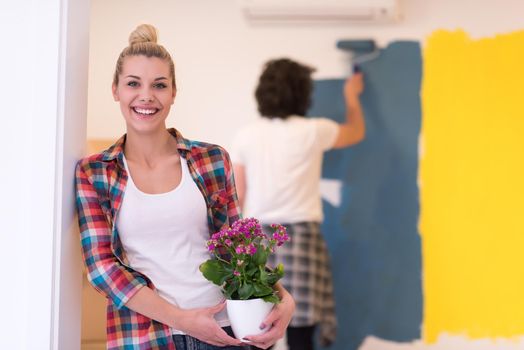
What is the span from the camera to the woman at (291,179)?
2459 millimetres

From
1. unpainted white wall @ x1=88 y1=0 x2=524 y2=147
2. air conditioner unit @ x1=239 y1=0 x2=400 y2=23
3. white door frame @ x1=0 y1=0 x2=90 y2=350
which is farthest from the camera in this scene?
unpainted white wall @ x1=88 y1=0 x2=524 y2=147

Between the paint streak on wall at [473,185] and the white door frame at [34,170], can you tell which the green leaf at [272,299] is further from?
the paint streak on wall at [473,185]

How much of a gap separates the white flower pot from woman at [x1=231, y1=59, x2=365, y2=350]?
1280 millimetres

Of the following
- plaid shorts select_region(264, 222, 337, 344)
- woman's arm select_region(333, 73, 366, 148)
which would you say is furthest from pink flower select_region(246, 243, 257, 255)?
woman's arm select_region(333, 73, 366, 148)

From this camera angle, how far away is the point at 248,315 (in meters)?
1.15

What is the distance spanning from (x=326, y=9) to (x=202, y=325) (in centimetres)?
197

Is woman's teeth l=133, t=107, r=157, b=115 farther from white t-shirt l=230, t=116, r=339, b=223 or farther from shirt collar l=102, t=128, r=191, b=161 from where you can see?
white t-shirt l=230, t=116, r=339, b=223

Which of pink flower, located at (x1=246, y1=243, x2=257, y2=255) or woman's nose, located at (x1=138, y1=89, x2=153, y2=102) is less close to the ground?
woman's nose, located at (x1=138, y1=89, x2=153, y2=102)

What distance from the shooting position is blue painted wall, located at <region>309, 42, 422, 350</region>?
9.50 ft

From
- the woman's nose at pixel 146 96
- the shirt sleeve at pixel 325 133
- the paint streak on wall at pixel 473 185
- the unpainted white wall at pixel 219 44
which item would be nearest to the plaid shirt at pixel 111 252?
the woman's nose at pixel 146 96

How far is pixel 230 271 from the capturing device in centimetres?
116

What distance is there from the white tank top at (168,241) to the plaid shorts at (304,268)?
3.99 feet

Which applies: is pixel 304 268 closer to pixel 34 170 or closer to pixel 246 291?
pixel 246 291

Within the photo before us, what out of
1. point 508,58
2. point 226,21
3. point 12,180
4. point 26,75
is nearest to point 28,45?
point 26,75
